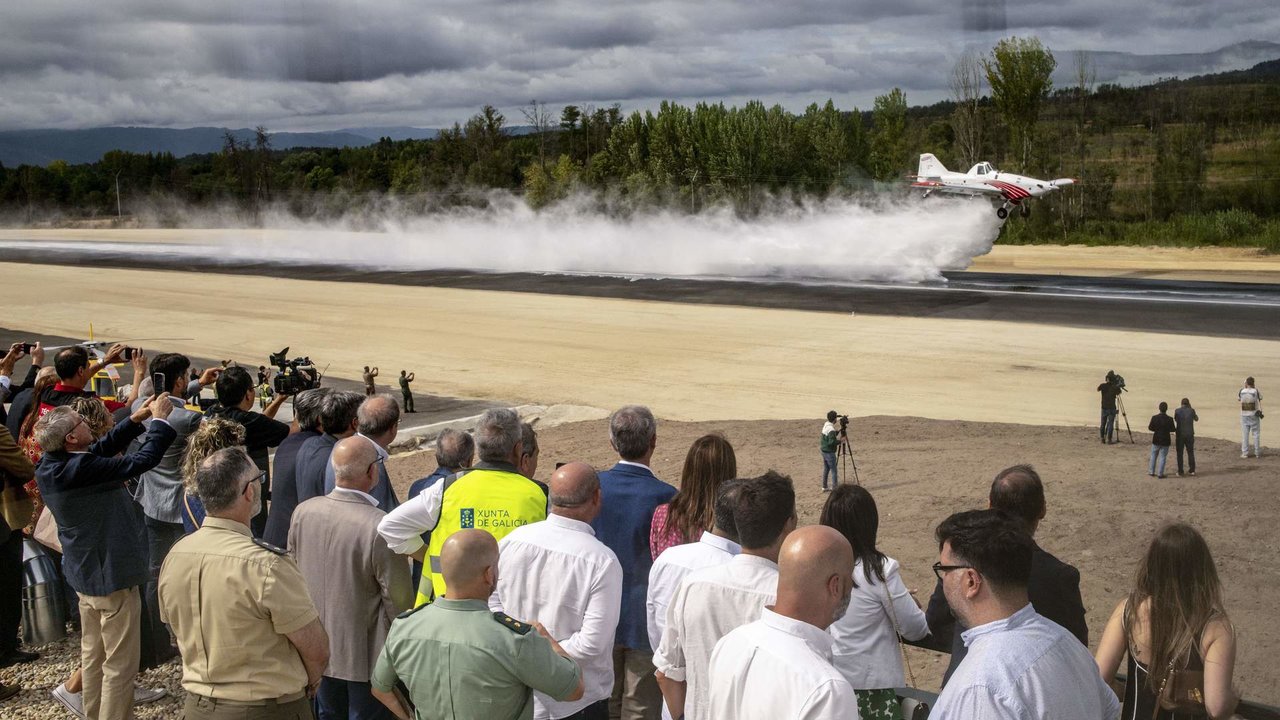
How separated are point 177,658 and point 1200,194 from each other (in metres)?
62.2

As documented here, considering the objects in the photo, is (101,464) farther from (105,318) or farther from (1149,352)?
(105,318)

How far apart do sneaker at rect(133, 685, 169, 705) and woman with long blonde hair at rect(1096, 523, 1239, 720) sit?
19.6 ft

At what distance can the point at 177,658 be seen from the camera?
780 centimetres

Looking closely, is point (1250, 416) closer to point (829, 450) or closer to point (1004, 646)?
point (829, 450)

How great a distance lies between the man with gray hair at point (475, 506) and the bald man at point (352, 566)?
0.12m

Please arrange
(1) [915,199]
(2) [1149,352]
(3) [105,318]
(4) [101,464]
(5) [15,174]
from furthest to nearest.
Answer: (5) [15,174], (1) [915,199], (3) [105,318], (2) [1149,352], (4) [101,464]

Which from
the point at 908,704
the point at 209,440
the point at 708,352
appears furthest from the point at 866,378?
the point at 908,704

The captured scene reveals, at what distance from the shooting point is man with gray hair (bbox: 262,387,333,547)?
22.6ft

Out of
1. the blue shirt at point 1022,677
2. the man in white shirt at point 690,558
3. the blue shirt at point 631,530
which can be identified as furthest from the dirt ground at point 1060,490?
the blue shirt at point 1022,677

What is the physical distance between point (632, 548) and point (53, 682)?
15.4 ft

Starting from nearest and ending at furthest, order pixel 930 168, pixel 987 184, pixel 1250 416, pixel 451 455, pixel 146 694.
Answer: pixel 451 455
pixel 146 694
pixel 1250 416
pixel 987 184
pixel 930 168

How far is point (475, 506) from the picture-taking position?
5547mm

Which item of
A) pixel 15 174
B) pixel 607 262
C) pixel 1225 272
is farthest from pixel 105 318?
pixel 15 174

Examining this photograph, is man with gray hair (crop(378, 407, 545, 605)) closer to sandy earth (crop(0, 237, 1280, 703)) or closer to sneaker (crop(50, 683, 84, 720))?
sneaker (crop(50, 683, 84, 720))
